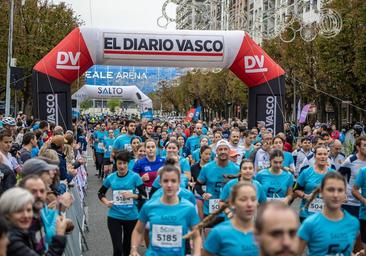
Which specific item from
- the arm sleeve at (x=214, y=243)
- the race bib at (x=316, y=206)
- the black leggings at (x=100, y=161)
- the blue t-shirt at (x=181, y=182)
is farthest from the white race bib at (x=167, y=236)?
the black leggings at (x=100, y=161)

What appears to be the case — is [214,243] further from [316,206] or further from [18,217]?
[316,206]

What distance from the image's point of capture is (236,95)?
5300cm

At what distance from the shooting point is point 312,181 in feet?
26.1

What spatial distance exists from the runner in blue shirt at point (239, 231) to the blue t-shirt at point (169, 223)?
87 centimetres

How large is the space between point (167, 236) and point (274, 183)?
3.01 m

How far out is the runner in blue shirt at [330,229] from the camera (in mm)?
4969

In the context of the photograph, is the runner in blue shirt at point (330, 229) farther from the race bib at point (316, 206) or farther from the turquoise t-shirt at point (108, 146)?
the turquoise t-shirt at point (108, 146)

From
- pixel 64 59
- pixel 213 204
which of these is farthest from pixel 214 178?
pixel 64 59

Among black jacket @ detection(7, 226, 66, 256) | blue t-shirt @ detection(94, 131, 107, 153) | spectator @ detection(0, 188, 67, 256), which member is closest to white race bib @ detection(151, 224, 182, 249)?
black jacket @ detection(7, 226, 66, 256)

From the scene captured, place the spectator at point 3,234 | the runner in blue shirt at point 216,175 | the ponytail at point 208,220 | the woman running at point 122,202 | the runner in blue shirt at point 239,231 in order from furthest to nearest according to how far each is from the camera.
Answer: the runner in blue shirt at point 216,175
the woman running at point 122,202
the ponytail at point 208,220
the runner in blue shirt at point 239,231
the spectator at point 3,234

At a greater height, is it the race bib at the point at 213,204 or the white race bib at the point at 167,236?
the white race bib at the point at 167,236

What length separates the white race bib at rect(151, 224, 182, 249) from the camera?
5.42 metres

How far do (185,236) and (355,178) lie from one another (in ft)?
11.0

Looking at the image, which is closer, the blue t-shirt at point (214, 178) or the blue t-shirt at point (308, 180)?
the blue t-shirt at point (308, 180)
